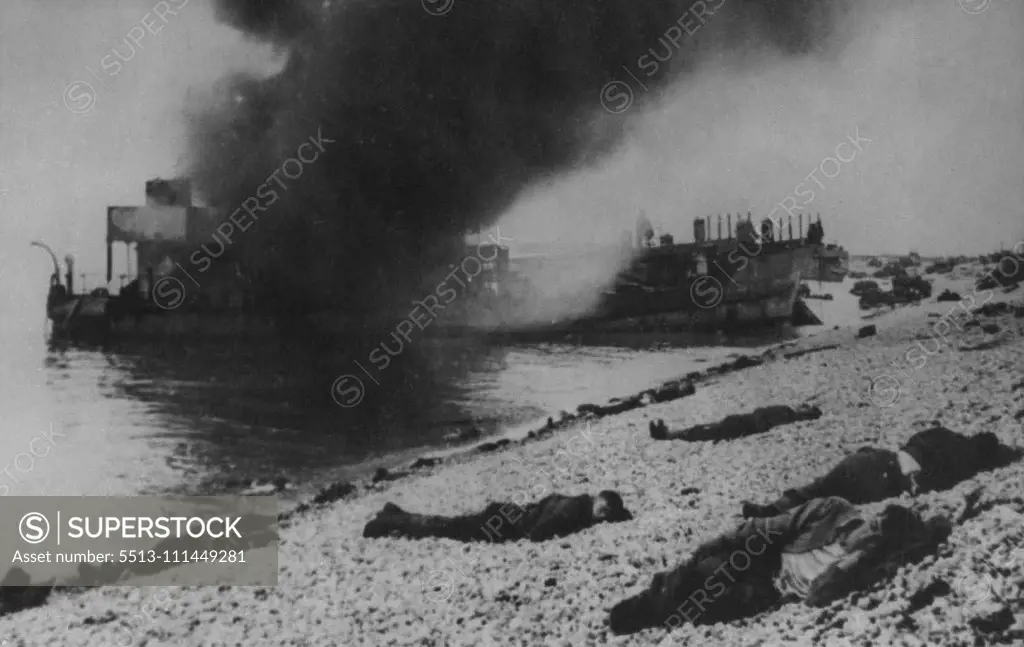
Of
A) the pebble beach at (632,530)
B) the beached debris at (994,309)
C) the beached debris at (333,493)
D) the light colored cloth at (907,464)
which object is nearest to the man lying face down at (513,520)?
the pebble beach at (632,530)

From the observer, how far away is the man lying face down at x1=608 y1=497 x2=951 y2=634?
2936 mm

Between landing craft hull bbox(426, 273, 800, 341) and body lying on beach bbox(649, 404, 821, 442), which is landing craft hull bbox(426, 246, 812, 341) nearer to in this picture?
landing craft hull bbox(426, 273, 800, 341)

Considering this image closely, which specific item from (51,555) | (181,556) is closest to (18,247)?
(51,555)

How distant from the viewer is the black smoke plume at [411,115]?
390 cm

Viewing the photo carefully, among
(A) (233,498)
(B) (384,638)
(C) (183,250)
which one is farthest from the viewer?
(C) (183,250)

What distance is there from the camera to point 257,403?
4223 mm

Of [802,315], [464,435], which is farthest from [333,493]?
[802,315]

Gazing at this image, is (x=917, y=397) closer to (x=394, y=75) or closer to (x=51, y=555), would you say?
(x=394, y=75)

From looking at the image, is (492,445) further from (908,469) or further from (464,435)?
(908,469)

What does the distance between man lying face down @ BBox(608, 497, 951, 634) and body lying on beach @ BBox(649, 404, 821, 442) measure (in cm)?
55

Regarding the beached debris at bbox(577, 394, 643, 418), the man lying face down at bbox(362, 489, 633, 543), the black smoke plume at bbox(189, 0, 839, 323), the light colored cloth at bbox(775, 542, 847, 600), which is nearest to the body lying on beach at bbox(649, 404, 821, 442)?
the beached debris at bbox(577, 394, 643, 418)

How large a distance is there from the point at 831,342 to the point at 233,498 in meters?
3.10

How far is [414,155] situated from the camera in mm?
4473

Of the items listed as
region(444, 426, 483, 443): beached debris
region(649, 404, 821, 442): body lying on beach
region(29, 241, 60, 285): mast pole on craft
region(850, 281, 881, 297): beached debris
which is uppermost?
region(29, 241, 60, 285): mast pole on craft
